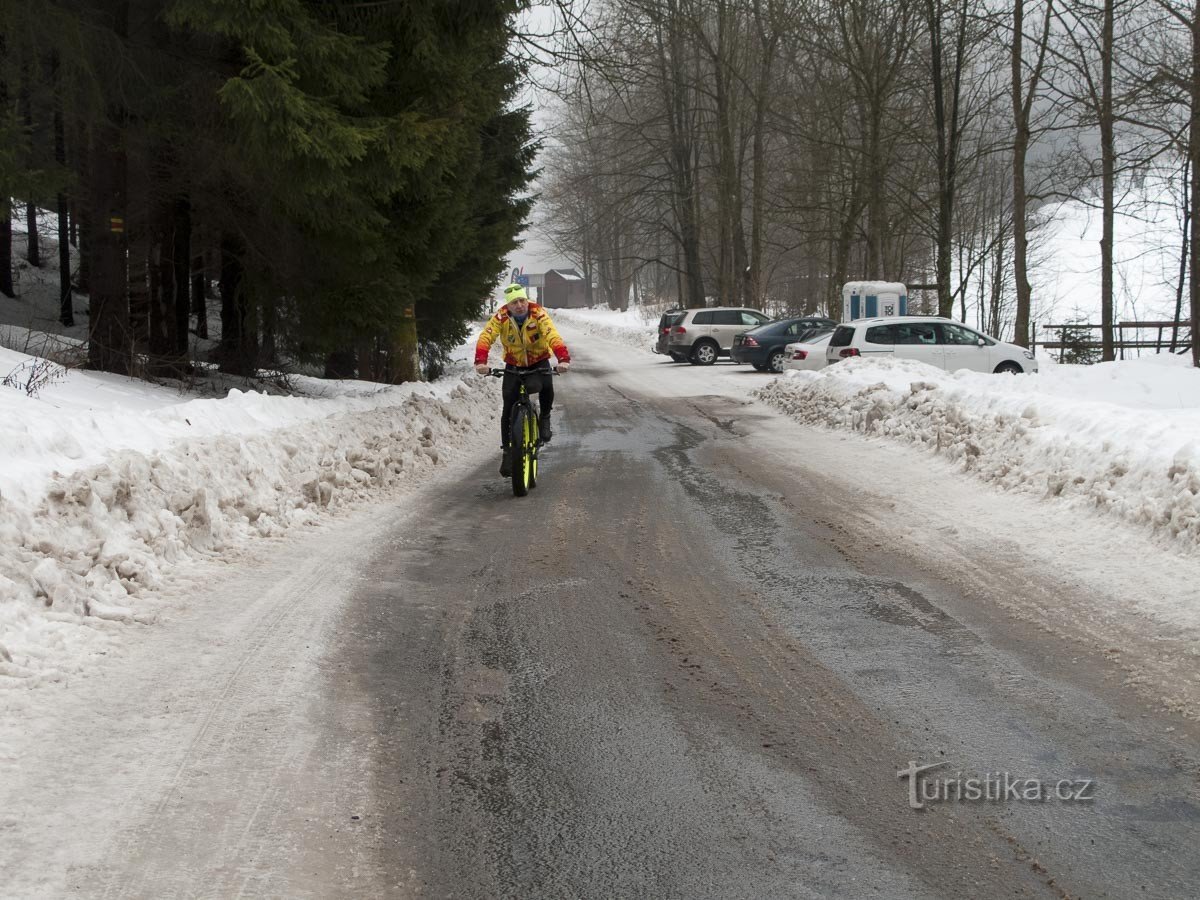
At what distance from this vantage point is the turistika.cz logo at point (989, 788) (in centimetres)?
354

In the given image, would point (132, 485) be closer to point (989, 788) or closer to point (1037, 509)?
point (989, 788)

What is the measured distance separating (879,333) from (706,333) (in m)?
14.3

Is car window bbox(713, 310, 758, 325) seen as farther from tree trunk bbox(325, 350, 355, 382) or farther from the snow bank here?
tree trunk bbox(325, 350, 355, 382)

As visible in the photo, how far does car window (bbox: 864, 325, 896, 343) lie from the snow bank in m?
3.31

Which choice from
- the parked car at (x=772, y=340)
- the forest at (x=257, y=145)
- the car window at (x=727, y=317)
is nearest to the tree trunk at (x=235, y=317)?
the forest at (x=257, y=145)

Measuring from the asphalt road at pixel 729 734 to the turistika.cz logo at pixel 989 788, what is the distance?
1 centimetres

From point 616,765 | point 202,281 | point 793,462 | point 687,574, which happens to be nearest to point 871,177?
point 202,281

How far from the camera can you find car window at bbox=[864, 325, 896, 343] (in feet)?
72.3

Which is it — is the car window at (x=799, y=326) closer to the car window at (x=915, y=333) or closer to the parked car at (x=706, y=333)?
the parked car at (x=706, y=333)

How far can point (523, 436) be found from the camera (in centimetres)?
1009

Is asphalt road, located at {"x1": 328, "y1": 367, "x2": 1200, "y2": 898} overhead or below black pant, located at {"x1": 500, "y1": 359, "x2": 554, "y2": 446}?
below

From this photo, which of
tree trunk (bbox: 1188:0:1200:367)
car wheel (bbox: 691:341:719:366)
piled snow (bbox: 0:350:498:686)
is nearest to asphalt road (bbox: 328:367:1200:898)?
piled snow (bbox: 0:350:498:686)

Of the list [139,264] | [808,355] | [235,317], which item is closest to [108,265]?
[139,264]

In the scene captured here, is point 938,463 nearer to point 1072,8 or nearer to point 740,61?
point 1072,8
